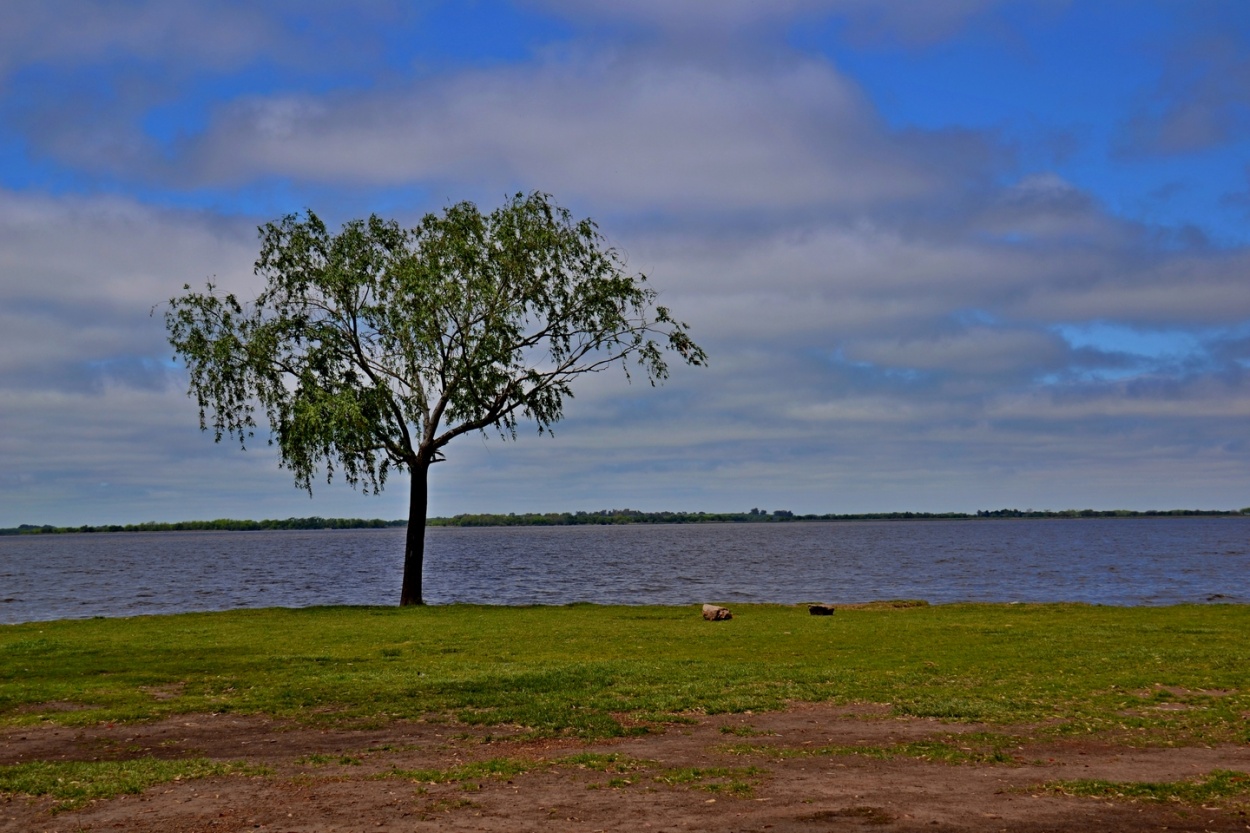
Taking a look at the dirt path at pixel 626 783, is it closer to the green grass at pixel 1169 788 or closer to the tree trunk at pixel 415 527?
the green grass at pixel 1169 788

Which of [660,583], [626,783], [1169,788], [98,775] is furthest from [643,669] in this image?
[660,583]

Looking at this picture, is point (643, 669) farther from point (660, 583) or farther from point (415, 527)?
point (660, 583)

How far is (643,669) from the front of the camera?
2256 cm

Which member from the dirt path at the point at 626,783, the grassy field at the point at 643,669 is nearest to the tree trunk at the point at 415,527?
the grassy field at the point at 643,669

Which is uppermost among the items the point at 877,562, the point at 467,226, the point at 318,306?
the point at 467,226

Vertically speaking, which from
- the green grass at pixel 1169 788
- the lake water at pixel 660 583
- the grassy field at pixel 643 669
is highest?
the green grass at pixel 1169 788

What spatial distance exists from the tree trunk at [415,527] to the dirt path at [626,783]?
23.7 metres

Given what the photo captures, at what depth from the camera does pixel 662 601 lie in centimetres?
5375

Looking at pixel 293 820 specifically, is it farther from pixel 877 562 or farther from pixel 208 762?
pixel 877 562

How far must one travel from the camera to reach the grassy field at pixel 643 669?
58.7ft

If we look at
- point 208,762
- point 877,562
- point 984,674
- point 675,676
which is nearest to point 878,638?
point 984,674

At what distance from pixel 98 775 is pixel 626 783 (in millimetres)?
7295

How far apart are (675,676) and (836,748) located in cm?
687

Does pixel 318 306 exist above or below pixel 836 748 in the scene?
above
